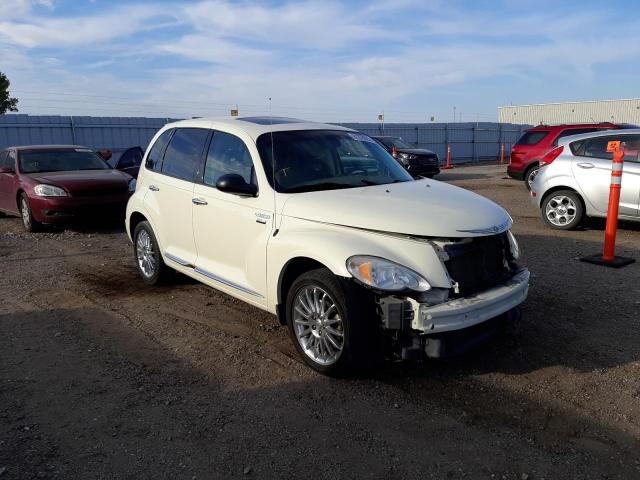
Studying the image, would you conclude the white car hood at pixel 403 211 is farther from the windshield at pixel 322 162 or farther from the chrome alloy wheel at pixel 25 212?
the chrome alloy wheel at pixel 25 212

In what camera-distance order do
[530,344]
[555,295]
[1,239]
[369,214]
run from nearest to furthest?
[369,214], [530,344], [555,295], [1,239]

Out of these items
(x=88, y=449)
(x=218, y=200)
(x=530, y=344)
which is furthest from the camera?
(x=218, y=200)

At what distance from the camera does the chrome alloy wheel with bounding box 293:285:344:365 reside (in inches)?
154

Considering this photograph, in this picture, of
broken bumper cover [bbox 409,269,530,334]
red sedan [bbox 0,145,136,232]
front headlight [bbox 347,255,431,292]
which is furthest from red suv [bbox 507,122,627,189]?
front headlight [bbox 347,255,431,292]

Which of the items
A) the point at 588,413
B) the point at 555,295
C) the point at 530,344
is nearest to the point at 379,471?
the point at 588,413

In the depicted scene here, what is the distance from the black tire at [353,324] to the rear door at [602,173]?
6.31 meters

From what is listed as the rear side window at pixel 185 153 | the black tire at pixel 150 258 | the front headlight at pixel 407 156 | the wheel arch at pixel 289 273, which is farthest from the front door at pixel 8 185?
the front headlight at pixel 407 156

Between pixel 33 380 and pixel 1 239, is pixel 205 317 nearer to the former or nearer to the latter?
pixel 33 380

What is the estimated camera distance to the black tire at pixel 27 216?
1008 centimetres

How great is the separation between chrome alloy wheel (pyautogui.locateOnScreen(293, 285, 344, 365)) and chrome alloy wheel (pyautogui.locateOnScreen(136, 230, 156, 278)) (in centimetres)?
273

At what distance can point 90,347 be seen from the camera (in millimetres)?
4707

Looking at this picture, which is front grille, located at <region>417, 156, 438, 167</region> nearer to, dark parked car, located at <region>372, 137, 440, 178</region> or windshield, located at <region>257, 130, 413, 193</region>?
dark parked car, located at <region>372, 137, 440, 178</region>

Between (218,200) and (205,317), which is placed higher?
(218,200)

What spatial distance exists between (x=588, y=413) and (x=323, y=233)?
2089 mm
